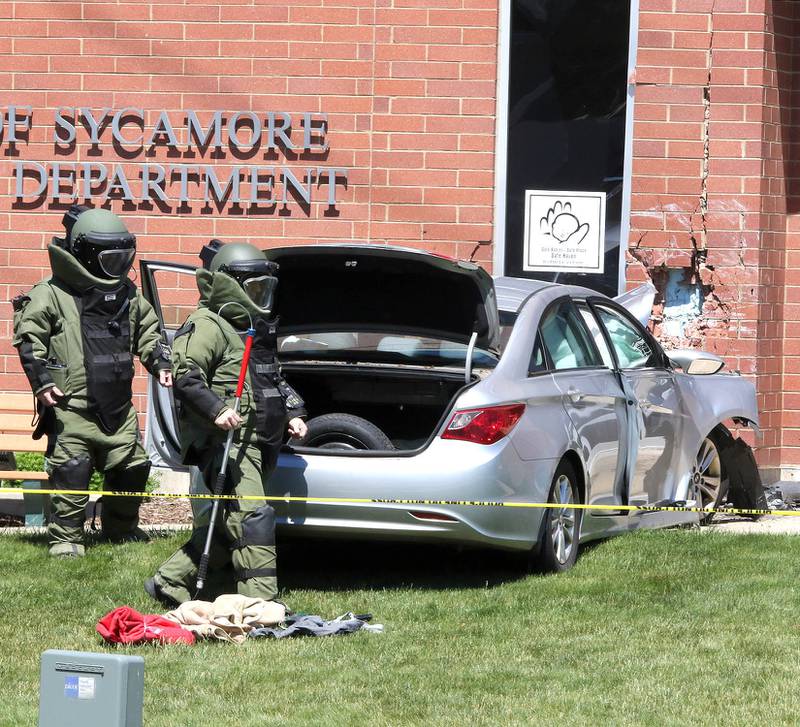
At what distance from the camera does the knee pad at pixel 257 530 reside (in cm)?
732

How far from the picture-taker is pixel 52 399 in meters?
8.71

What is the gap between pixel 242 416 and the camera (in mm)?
7469

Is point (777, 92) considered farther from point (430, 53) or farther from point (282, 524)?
point (282, 524)

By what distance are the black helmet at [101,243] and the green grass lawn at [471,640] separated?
1585 mm

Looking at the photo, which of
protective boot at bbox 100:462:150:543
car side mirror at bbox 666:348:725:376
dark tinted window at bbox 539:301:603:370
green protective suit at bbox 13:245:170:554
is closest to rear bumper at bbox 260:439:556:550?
dark tinted window at bbox 539:301:603:370

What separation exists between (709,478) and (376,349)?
116 inches

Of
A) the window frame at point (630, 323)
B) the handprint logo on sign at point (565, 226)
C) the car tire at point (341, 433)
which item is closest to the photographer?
the car tire at point (341, 433)

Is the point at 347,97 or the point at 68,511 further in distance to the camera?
the point at 347,97

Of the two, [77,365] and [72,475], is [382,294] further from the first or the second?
[72,475]

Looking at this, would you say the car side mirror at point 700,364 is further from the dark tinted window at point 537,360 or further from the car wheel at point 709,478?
the dark tinted window at point 537,360

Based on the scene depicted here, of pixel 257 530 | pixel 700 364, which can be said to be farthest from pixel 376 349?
pixel 700 364

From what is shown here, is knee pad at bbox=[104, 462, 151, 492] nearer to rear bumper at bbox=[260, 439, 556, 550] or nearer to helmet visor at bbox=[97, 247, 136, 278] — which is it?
helmet visor at bbox=[97, 247, 136, 278]

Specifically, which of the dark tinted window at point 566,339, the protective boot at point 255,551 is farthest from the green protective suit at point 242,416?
the dark tinted window at point 566,339

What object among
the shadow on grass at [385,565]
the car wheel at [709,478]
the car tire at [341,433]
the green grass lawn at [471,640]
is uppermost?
the car tire at [341,433]
